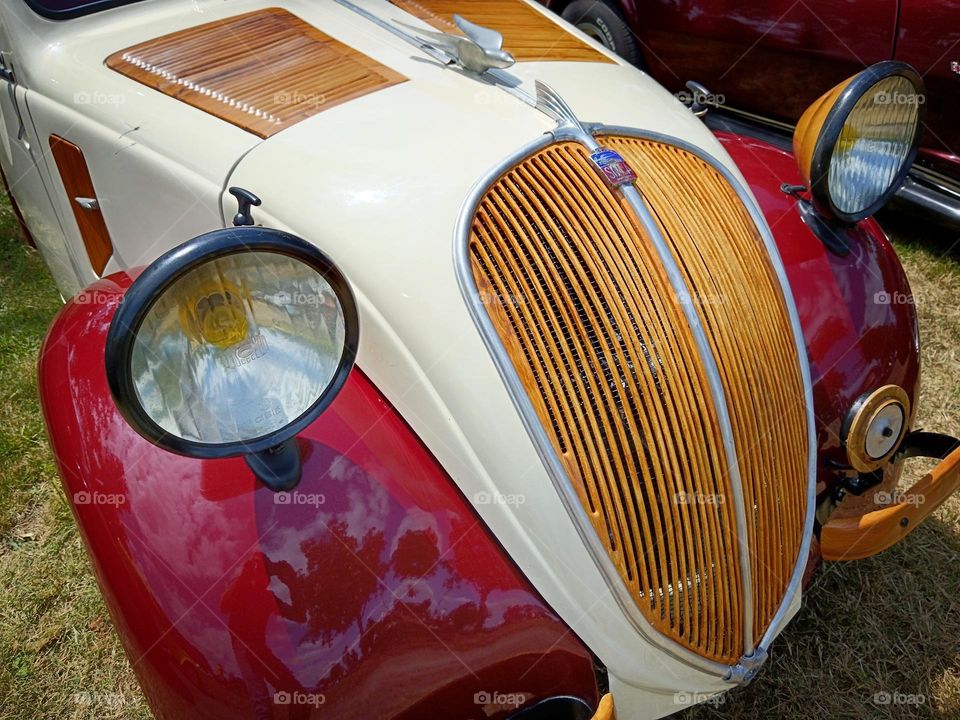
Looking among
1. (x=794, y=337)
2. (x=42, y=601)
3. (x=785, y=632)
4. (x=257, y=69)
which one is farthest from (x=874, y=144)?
(x=42, y=601)

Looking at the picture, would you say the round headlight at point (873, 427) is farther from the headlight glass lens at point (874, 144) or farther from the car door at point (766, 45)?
the car door at point (766, 45)

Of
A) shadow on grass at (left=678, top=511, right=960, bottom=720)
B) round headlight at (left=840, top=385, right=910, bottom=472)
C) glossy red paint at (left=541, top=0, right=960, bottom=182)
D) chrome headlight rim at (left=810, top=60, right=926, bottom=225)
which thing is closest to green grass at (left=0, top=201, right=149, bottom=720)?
shadow on grass at (left=678, top=511, right=960, bottom=720)

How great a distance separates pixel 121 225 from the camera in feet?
7.33

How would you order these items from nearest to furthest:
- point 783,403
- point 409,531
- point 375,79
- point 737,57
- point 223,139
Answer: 1. point 409,531
2. point 783,403
3. point 223,139
4. point 375,79
5. point 737,57

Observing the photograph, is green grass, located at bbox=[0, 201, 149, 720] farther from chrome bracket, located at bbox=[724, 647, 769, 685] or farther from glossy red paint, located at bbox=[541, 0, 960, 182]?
glossy red paint, located at bbox=[541, 0, 960, 182]

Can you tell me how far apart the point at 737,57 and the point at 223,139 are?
2.80 meters

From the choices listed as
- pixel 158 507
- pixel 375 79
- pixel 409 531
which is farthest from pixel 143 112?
pixel 409 531

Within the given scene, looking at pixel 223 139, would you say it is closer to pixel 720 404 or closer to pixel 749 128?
pixel 720 404

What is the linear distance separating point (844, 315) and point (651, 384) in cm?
66

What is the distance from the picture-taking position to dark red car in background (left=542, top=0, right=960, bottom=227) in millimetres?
3271

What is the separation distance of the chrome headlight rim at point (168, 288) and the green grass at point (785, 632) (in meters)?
1.32

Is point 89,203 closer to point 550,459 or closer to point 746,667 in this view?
point 550,459

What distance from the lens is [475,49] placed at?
2.02 meters

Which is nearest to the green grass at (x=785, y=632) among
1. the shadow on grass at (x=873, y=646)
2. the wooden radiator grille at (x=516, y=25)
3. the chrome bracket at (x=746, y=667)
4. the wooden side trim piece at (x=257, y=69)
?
the shadow on grass at (x=873, y=646)
